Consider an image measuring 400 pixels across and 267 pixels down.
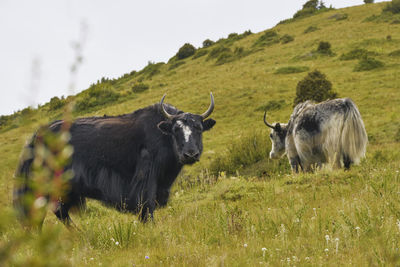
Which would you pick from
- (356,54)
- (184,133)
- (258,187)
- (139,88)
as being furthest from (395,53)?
(184,133)

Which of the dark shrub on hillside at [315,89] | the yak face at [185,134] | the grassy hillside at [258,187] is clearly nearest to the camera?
the grassy hillside at [258,187]

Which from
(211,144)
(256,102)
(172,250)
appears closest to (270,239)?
(172,250)

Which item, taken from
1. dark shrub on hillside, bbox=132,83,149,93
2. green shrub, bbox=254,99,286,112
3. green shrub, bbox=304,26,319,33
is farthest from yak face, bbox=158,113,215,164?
green shrub, bbox=304,26,319,33

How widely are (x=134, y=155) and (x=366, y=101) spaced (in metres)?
13.1

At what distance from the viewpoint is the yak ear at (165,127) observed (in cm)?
548

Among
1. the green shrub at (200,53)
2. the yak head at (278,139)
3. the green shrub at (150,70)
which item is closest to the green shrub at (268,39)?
the green shrub at (200,53)

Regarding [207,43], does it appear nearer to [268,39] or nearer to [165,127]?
[268,39]

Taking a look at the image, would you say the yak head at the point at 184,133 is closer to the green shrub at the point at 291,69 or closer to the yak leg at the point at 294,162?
the yak leg at the point at 294,162

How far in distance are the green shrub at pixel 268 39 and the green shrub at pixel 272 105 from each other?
18307mm

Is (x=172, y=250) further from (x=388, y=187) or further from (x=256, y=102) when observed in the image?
(x=256, y=102)

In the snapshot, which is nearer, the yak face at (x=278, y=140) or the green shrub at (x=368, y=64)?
the yak face at (x=278, y=140)

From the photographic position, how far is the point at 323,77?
54.3 ft

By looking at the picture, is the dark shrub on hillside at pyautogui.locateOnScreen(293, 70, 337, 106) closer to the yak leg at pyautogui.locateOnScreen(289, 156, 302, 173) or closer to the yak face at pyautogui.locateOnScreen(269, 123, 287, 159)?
the yak face at pyautogui.locateOnScreen(269, 123, 287, 159)

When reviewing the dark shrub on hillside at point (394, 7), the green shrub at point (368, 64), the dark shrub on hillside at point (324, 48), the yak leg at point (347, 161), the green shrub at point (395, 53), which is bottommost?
the yak leg at point (347, 161)
